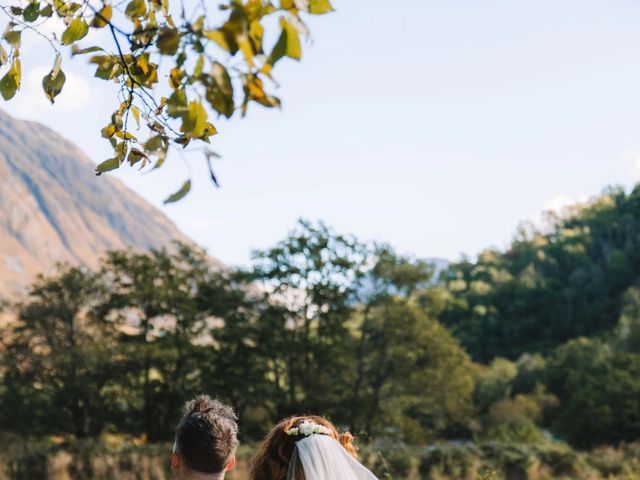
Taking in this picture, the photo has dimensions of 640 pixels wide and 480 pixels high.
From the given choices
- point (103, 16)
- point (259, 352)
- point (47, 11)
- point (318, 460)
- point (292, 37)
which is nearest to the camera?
point (292, 37)

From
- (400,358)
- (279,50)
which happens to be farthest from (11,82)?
(400,358)

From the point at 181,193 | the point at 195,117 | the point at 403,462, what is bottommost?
the point at 403,462

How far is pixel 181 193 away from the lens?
1.68 metres

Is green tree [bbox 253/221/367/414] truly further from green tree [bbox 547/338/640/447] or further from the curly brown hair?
the curly brown hair

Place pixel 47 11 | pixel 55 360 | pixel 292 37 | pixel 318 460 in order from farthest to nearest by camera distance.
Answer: pixel 55 360, pixel 318 460, pixel 47 11, pixel 292 37

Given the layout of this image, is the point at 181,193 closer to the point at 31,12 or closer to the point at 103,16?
the point at 103,16

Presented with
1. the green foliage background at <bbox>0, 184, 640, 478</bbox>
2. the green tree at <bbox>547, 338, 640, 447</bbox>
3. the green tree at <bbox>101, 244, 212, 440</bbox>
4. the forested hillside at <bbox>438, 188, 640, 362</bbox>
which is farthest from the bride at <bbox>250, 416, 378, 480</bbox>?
the forested hillside at <bbox>438, 188, 640, 362</bbox>

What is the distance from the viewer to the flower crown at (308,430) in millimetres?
3021

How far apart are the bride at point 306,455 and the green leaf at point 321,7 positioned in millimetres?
1889

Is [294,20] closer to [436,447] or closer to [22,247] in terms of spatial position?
[436,447]

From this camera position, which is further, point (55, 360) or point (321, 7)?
point (55, 360)

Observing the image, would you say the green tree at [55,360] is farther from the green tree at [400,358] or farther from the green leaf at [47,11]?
Answer: the green leaf at [47,11]

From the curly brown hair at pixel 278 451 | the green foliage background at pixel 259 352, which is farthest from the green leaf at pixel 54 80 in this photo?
the green foliage background at pixel 259 352

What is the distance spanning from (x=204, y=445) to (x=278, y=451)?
480 mm
